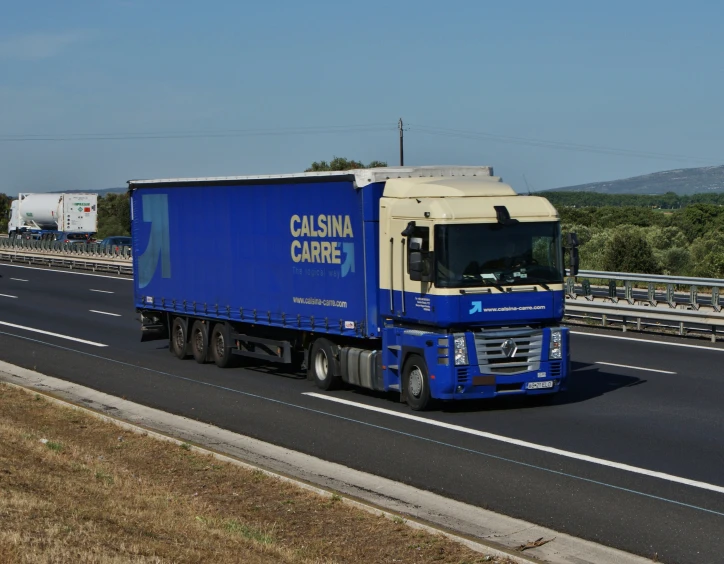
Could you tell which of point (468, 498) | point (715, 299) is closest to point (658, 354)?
point (715, 299)

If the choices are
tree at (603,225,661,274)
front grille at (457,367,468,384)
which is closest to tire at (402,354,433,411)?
front grille at (457,367,468,384)

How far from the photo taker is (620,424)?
1496 centimetres

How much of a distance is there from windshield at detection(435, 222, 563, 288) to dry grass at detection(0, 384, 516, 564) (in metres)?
4.48

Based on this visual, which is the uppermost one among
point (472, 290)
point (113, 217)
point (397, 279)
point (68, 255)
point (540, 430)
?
point (113, 217)

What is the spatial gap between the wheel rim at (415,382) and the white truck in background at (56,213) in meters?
60.2

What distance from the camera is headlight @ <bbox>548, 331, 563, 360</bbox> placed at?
1598 centimetres

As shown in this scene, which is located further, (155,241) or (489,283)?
(155,241)

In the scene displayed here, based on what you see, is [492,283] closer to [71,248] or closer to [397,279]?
[397,279]

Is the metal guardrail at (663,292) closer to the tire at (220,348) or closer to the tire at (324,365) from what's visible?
the tire at (324,365)

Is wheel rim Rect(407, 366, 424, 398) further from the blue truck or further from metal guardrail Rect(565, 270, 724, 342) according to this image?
metal guardrail Rect(565, 270, 724, 342)

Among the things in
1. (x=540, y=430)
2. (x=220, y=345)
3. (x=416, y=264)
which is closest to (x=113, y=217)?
(x=220, y=345)

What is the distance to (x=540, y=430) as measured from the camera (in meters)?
14.6

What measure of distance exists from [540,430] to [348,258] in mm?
4354

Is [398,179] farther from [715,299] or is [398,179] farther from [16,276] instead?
[16,276]
